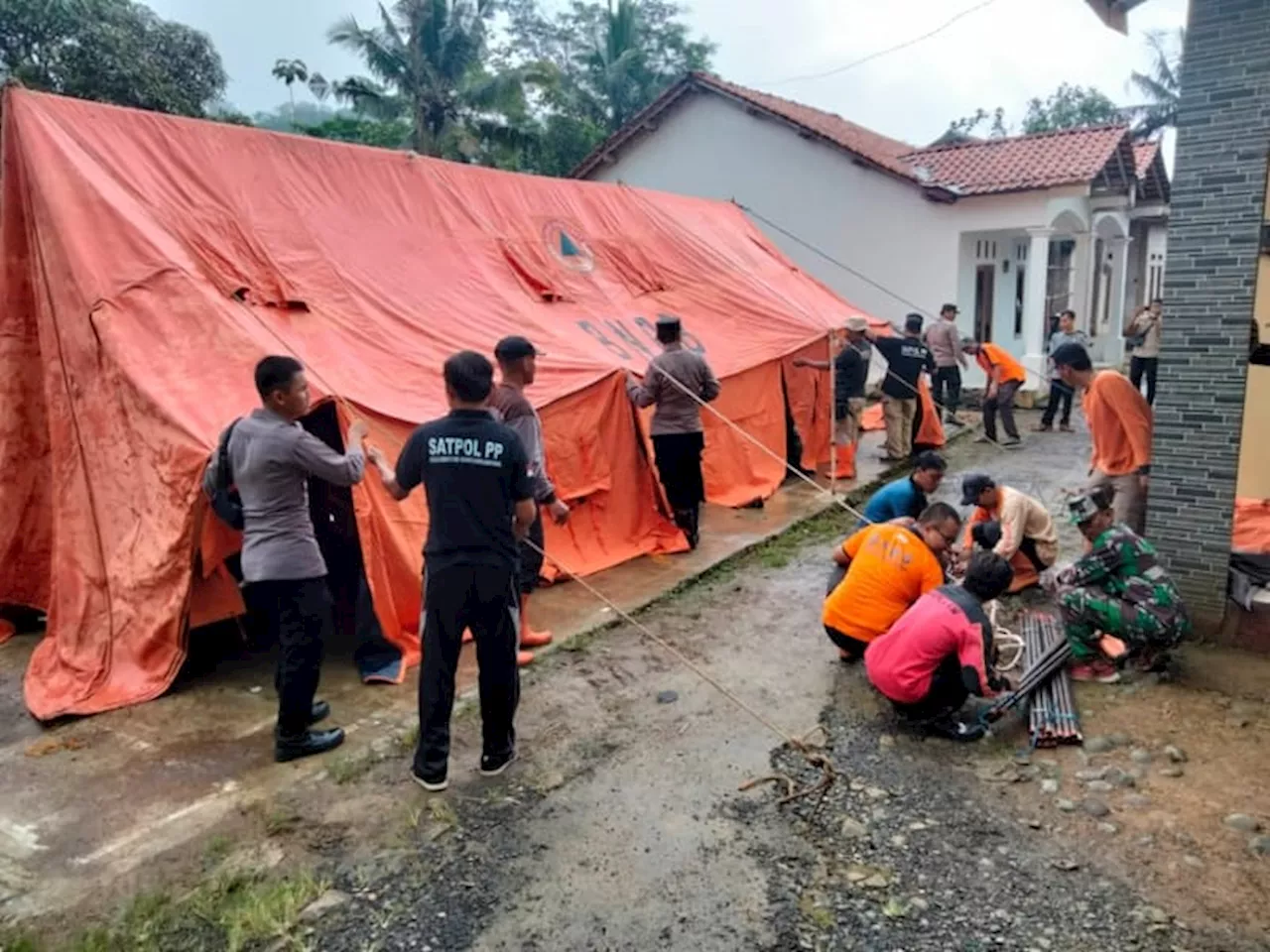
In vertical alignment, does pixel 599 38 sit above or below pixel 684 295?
above

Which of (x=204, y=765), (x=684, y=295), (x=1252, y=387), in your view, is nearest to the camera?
(x=204, y=765)

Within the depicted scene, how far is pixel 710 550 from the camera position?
22.4ft

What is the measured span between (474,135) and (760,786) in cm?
2068

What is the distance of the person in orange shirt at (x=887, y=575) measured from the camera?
4426 mm

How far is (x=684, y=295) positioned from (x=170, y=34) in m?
13.5

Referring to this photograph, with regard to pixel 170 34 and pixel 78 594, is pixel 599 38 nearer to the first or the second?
pixel 170 34

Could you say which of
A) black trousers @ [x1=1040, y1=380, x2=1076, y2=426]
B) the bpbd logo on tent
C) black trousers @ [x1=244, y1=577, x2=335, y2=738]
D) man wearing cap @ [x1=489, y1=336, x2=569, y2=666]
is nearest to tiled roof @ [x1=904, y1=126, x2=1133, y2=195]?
black trousers @ [x1=1040, y1=380, x2=1076, y2=426]

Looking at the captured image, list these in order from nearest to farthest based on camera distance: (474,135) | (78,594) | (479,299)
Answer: (78,594)
(479,299)
(474,135)

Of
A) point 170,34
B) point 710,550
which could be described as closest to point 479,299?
point 710,550

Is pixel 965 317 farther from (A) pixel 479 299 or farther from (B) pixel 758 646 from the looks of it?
(B) pixel 758 646

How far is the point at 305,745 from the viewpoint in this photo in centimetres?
384

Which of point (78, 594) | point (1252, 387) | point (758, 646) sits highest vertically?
point (1252, 387)

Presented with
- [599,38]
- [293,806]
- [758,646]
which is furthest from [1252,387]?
[599,38]

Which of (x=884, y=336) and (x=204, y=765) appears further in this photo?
(x=884, y=336)
